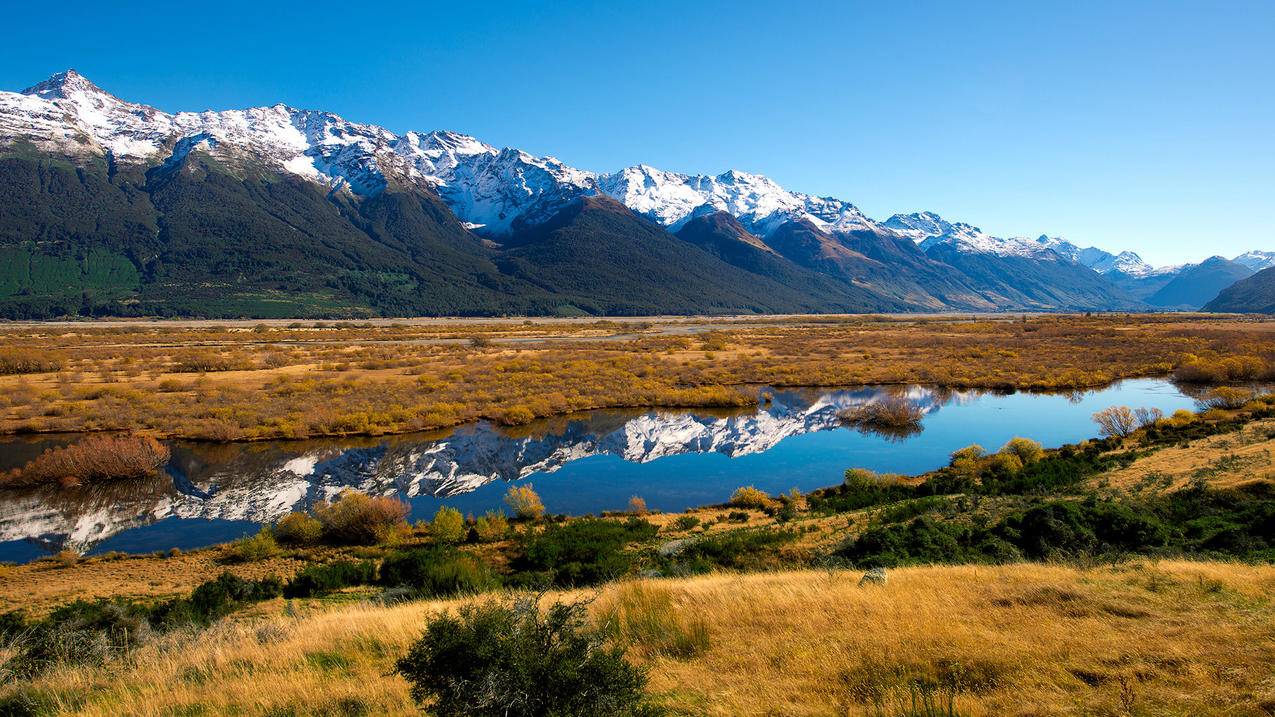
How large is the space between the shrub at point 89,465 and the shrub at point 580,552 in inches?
737

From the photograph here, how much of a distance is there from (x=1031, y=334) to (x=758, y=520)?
91229 mm

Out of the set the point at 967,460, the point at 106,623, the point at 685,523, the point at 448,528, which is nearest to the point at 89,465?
the point at 448,528

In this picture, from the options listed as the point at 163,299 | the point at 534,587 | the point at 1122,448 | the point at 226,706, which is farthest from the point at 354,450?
the point at 163,299

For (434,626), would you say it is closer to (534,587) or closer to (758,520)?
(534,587)

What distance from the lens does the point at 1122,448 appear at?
22.9 metres

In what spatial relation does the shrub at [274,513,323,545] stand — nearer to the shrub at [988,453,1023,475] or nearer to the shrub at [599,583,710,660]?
the shrub at [599,583,710,660]

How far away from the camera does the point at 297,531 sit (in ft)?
56.8

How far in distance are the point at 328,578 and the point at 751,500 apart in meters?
12.9

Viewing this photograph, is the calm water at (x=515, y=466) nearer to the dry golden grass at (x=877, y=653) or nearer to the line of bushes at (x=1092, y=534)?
the line of bushes at (x=1092, y=534)

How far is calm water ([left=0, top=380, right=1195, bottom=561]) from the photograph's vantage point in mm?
20266

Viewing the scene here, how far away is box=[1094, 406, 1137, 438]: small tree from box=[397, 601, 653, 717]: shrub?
99.9ft

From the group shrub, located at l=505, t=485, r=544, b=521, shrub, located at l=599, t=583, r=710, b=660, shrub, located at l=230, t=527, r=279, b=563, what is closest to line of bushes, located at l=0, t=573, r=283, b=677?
shrub, located at l=230, t=527, r=279, b=563

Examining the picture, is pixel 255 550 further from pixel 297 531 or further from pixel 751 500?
pixel 751 500

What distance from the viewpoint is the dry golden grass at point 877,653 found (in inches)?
226
